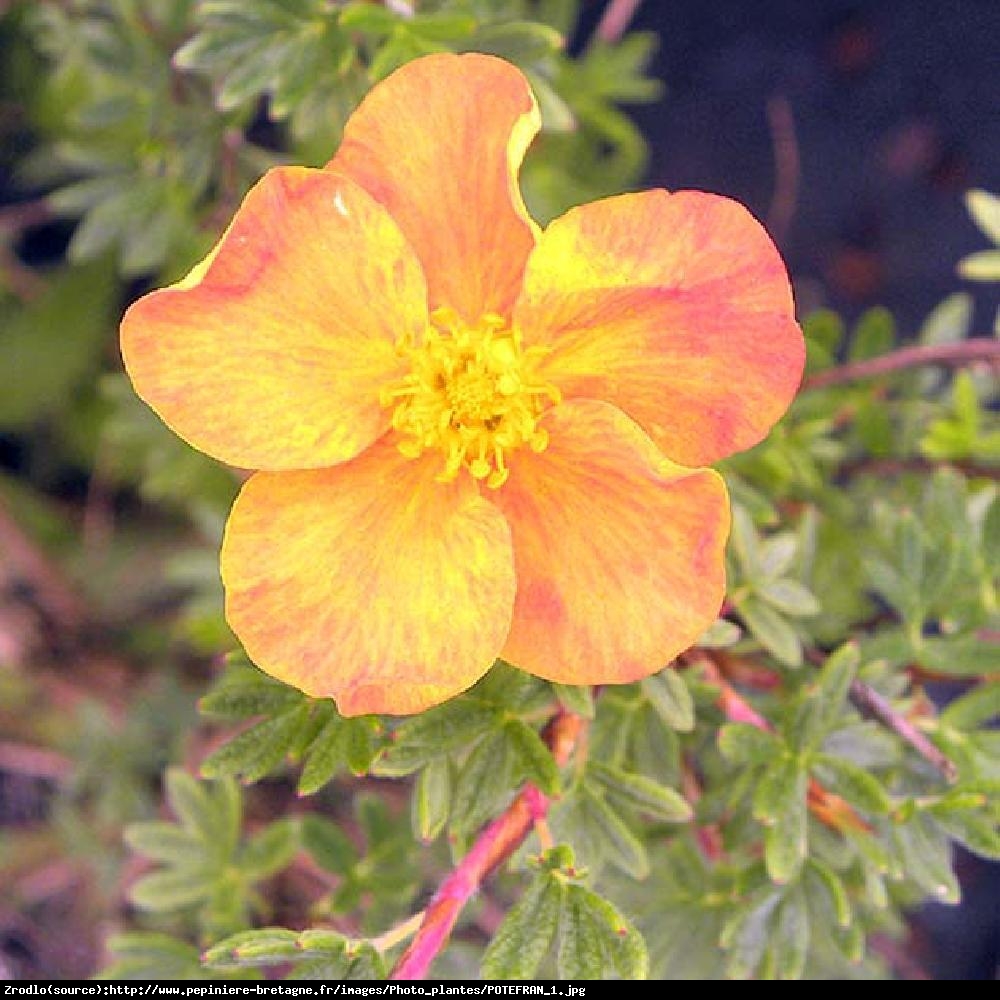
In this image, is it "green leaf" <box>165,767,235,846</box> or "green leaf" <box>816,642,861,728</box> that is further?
"green leaf" <box>165,767,235,846</box>

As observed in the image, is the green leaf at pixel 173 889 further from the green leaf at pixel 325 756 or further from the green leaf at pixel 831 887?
the green leaf at pixel 831 887

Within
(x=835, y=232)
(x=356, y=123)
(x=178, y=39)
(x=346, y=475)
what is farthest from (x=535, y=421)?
(x=835, y=232)

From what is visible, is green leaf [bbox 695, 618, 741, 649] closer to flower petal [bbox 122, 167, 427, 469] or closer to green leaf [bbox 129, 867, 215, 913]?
flower petal [bbox 122, 167, 427, 469]

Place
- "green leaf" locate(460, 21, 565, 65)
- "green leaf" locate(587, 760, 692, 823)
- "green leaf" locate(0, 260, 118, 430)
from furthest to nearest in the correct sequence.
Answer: "green leaf" locate(0, 260, 118, 430) → "green leaf" locate(460, 21, 565, 65) → "green leaf" locate(587, 760, 692, 823)

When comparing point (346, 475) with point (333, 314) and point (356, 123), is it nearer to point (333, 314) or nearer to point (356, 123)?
point (333, 314)

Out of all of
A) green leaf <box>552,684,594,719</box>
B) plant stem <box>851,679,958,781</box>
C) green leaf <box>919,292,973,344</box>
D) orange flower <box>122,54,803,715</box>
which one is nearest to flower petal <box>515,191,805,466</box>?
orange flower <box>122,54,803,715</box>

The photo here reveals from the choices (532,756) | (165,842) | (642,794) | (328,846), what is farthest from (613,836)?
(165,842)
